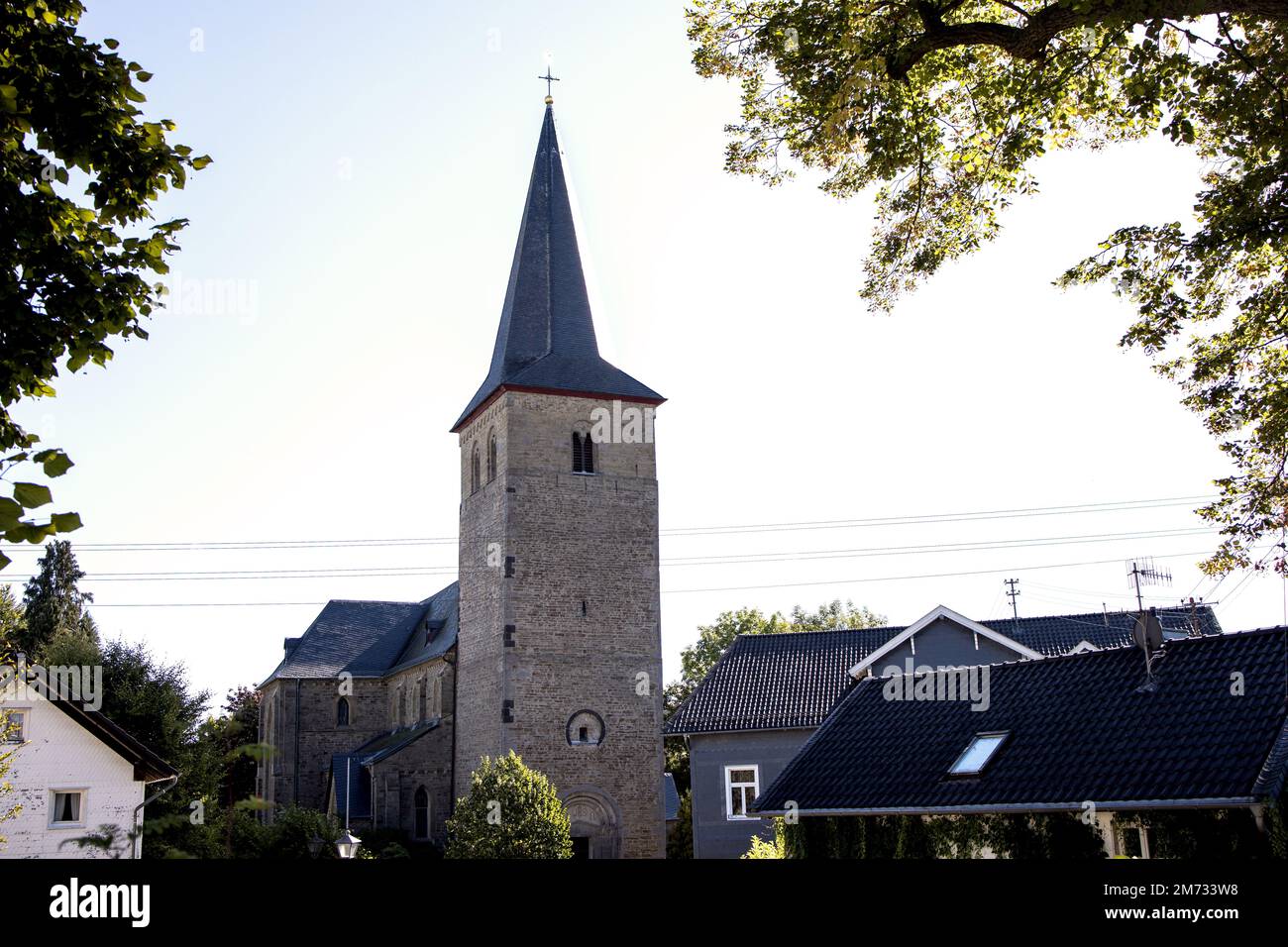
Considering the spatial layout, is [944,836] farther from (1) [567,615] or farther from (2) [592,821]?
(1) [567,615]

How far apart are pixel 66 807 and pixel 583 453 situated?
1760 cm

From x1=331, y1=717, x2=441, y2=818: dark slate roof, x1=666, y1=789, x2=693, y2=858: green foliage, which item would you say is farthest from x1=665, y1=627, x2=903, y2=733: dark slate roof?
x1=331, y1=717, x2=441, y2=818: dark slate roof

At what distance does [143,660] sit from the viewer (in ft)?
124

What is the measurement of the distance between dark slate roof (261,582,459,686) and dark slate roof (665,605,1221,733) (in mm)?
14006

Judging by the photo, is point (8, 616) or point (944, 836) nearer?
point (944, 836)

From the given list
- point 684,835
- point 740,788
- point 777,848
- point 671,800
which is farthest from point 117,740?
point 671,800

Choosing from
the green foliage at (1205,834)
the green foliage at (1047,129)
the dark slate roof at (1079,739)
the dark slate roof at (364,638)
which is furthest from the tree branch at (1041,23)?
the dark slate roof at (364,638)

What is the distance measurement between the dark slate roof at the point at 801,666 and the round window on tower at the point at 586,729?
209cm

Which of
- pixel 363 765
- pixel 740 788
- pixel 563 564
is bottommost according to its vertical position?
pixel 740 788

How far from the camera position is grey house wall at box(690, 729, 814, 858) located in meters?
30.6

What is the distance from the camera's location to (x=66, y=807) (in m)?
23.0

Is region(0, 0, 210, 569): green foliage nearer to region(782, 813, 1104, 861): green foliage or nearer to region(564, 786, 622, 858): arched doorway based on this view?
region(782, 813, 1104, 861): green foliage

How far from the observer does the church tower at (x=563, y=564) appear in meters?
32.4
